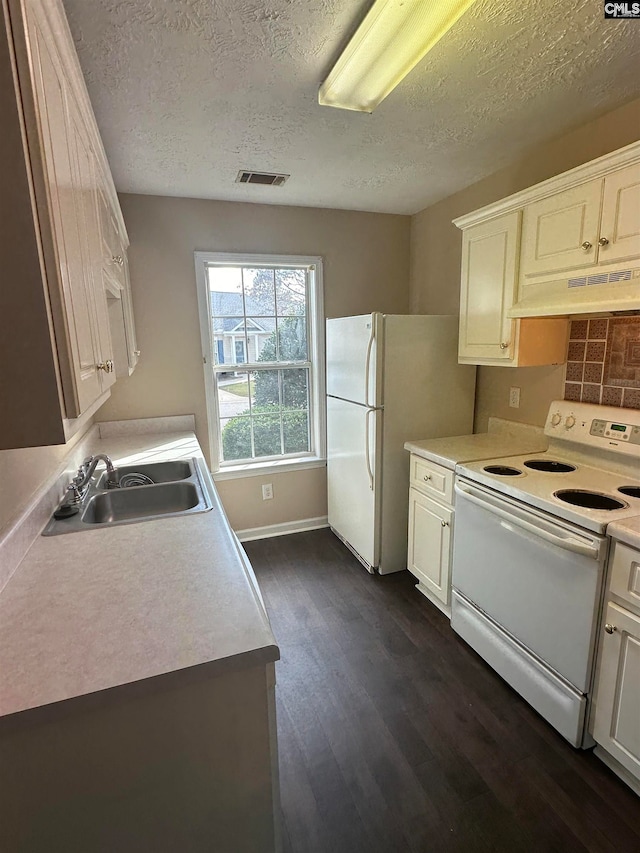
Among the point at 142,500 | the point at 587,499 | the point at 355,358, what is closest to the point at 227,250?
the point at 355,358

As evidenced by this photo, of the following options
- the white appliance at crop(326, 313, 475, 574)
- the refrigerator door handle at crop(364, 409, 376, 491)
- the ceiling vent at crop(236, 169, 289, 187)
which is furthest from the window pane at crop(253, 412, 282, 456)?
the ceiling vent at crop(236, 169, 289, 187)

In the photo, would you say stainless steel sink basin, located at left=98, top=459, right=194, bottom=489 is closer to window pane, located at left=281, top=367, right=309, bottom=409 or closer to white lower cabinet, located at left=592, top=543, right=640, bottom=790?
window pane, located at left=281, top=367, right=309, bottom=409

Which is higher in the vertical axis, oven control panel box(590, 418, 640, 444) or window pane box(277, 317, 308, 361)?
window pane box(277, 317, 308, 361)

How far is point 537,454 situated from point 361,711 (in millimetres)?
1517

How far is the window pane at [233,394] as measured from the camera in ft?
10.5

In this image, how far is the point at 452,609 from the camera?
226 cm

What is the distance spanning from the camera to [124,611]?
40.4 inches

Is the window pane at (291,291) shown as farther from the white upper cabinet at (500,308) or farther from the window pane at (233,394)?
the white upper cabinet at (500,308)

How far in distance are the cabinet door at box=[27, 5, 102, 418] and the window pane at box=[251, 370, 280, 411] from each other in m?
2.22

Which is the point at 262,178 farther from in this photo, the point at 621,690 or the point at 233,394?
the point at 621,690

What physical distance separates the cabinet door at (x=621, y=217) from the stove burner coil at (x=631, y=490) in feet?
2.93

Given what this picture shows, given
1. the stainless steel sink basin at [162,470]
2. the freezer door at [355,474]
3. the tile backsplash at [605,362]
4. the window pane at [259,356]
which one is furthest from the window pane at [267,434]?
the tile backsplash at [605,362]

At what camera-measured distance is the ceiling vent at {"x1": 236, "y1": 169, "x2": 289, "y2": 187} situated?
248 centimetres

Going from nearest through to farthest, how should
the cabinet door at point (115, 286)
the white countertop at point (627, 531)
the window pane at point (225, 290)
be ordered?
the white countertop at point (627, 531)
the cabinet door at point (115, 286)
the window pane at point (225, 290)
